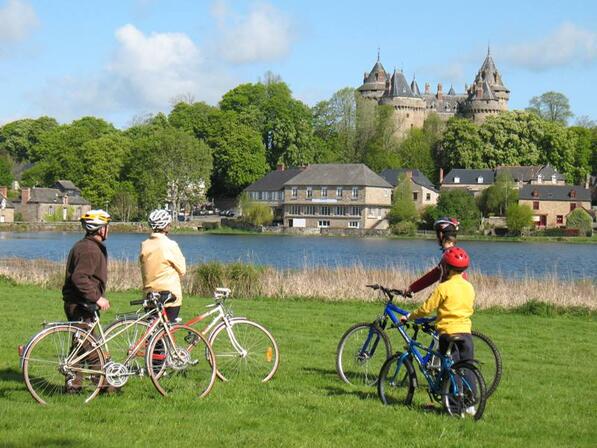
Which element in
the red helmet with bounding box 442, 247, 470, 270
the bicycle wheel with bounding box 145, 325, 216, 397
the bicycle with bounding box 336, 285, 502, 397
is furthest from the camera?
the bicycle with bounding box 336, 285, 502, 397

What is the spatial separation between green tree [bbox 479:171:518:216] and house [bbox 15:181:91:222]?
151 feet

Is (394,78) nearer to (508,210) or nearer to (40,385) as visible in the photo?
(508,210)

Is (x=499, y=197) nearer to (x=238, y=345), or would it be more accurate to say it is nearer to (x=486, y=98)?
(x=486, y=98)

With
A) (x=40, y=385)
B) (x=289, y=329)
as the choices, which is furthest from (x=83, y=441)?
(x=289, y=329)

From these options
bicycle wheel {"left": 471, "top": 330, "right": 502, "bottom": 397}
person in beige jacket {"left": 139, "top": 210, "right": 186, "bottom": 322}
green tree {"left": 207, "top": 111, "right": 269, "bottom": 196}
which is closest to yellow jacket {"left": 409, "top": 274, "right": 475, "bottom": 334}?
bicycle wheel {"left": 471, "top": 330, "right": 502, "bottom": 397}

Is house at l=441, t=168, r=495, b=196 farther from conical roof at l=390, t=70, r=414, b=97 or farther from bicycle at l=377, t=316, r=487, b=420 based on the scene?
bicycle at l=377, t=316, r=487, b=420

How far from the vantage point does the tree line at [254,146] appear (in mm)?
89750

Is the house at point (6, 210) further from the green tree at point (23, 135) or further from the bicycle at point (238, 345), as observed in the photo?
the bicycle at point (238, 345)

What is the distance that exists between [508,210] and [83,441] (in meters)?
81.1

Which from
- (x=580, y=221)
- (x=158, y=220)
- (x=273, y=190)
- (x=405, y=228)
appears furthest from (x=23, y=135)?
(x=158, y=220)

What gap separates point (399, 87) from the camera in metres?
132

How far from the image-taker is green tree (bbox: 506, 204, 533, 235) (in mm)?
82625

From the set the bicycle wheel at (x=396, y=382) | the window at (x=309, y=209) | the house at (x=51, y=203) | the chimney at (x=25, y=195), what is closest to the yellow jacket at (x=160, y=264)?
the bicycle wheel at (x=396, y=382)

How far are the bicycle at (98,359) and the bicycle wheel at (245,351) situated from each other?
0.44 meters
